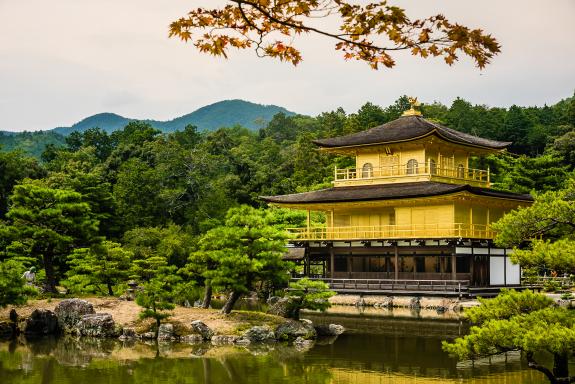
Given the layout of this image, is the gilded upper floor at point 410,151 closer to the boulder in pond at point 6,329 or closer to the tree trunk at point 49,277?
the tree trunk at point 49,277

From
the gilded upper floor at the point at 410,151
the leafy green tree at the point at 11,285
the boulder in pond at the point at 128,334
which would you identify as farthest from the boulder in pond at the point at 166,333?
the gilded upper floor at the point at 410,151

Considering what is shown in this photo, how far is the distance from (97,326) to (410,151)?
2122 centimetres

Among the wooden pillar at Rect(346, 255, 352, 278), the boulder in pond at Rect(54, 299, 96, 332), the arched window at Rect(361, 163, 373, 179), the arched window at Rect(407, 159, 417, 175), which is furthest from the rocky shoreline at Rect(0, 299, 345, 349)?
the arched window at Rect(361, 163, 373, 179)

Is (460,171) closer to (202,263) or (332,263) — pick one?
(332,263)

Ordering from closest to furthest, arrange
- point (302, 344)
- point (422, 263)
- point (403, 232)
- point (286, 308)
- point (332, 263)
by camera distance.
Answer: point (302, 344), point (286, 308), point (403, 232), point (422, 263), point (332, 263)

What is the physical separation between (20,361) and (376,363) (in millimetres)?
8622

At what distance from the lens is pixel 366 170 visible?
40.5 m

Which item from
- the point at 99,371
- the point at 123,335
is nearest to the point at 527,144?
the point at 123,335

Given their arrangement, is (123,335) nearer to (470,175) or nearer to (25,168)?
(470,175)

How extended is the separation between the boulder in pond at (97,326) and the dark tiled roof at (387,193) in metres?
17.1

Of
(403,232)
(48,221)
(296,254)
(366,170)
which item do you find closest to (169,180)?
(296,254)

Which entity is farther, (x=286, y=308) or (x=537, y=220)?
(x=286, y=308)

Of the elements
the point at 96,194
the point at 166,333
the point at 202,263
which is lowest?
the point at 166,333

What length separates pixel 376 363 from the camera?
1777 centimetres
